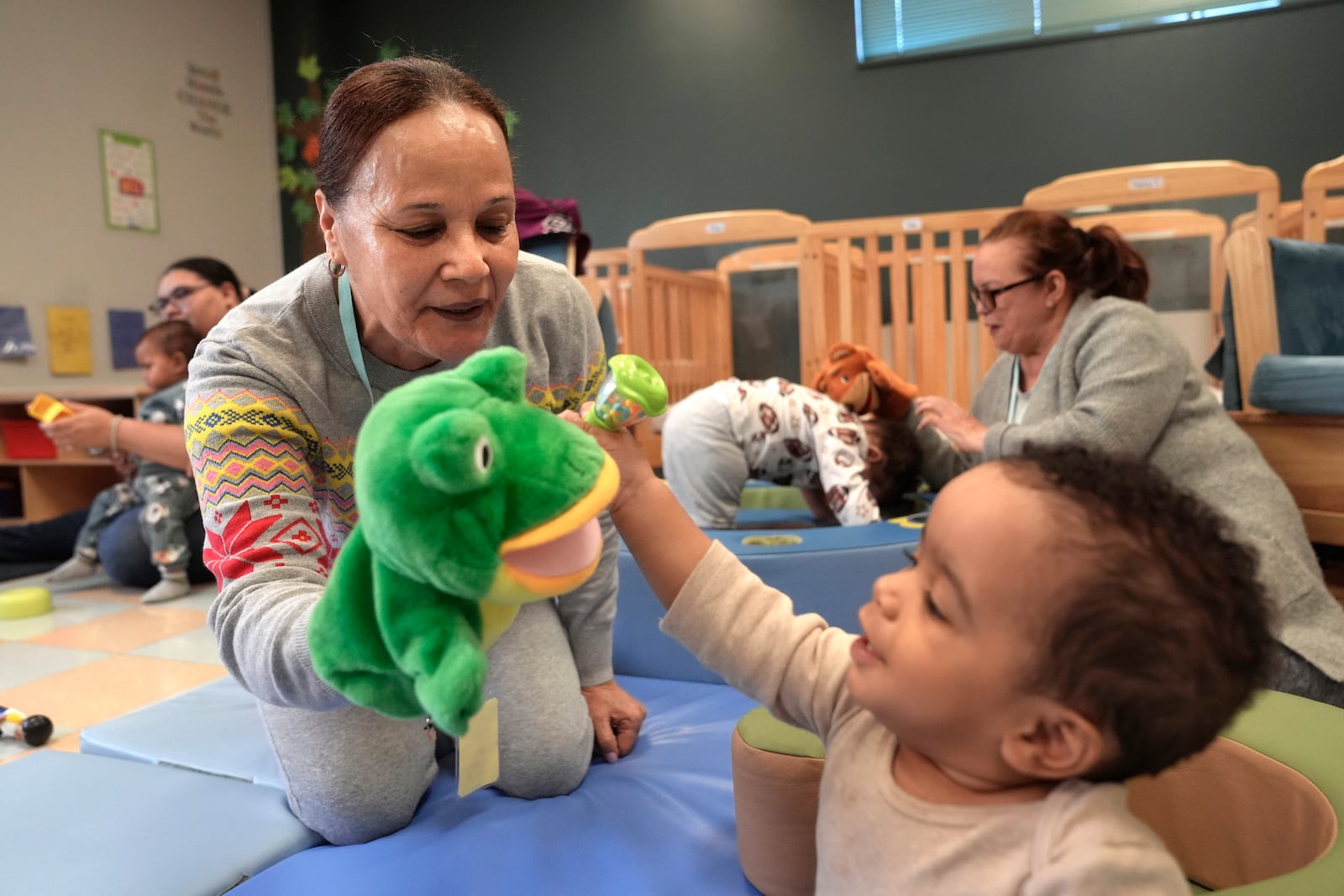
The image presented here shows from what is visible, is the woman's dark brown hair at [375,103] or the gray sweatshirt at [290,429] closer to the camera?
the gray sweatshirt at [290,429]

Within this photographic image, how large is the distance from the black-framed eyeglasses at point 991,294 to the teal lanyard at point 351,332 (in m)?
1.37

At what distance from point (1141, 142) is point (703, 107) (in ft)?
6.44

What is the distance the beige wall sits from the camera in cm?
375

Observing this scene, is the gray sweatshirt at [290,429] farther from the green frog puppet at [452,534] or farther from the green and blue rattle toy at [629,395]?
the green and blue rattle toy at [629,395]

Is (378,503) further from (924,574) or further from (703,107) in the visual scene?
(703,107)

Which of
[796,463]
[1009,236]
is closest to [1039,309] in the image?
[1009,236]

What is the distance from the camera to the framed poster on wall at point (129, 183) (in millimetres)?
4086

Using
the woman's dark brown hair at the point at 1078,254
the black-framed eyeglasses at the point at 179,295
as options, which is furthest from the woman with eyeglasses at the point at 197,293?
the woman's dark brown hair at the point at 1078,254

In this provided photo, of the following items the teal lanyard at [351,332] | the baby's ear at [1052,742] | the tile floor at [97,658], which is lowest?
the tile floor at [97,658]

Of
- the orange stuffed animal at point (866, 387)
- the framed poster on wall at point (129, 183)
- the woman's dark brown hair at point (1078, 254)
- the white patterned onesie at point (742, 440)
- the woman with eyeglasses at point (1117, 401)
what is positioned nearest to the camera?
the woman with eyeglasses at point (1117, 401)

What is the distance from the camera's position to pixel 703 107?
15.2ft

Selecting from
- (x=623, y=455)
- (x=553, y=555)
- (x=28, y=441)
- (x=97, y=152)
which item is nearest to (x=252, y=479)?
(x=623, y=455)

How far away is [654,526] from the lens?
0.85m

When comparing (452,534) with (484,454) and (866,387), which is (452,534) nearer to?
(484,454)
